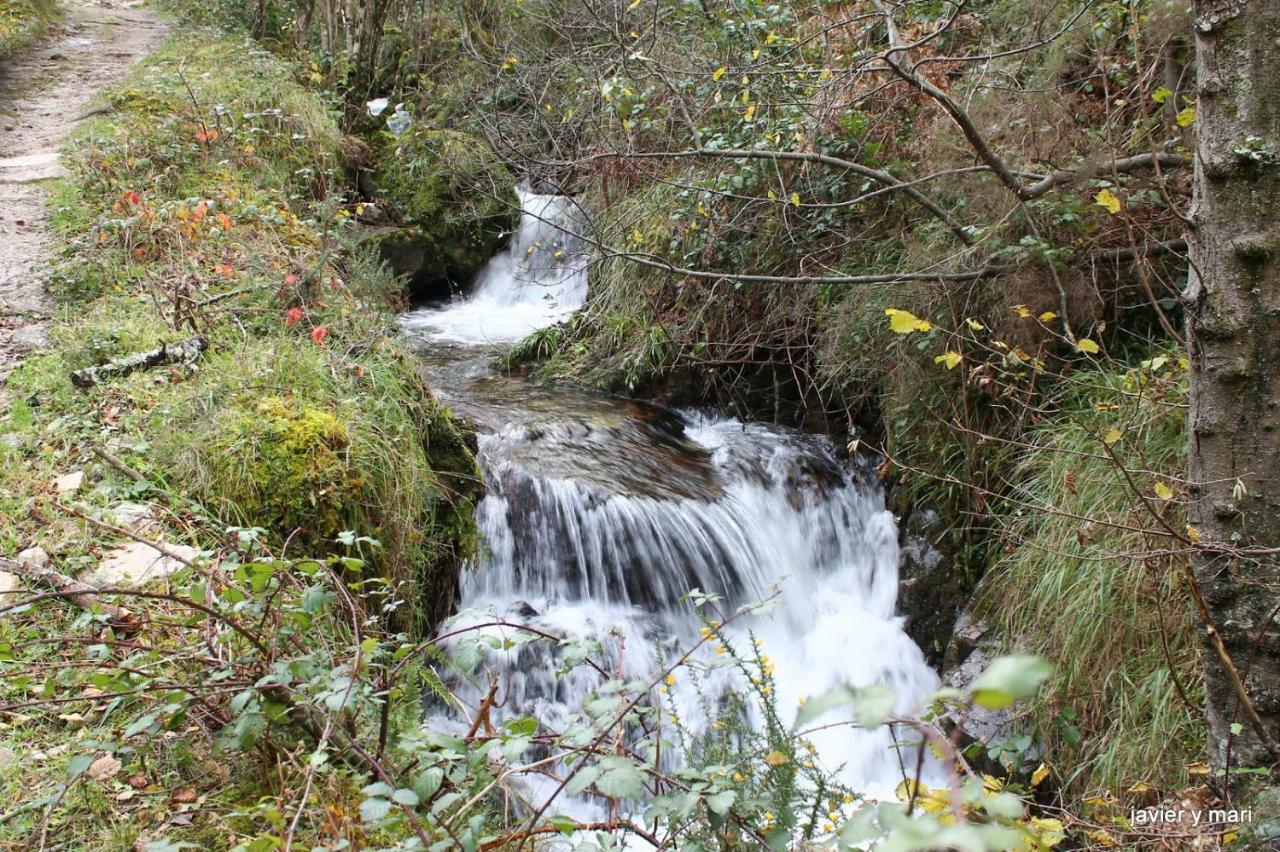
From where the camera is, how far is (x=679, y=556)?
498cm

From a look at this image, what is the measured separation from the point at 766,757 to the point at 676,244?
4461 millimetres

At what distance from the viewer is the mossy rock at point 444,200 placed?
29.8ft

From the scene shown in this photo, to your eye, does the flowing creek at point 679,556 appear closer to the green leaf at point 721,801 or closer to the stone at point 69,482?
the stone at point 69,482

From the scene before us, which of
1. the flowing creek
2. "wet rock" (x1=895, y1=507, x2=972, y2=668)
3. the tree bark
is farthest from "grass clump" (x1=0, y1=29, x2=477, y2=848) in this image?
"wet rock" (x1=895, y1=507, x2=972, y2=668)

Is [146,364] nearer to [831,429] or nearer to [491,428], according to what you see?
[491,428]

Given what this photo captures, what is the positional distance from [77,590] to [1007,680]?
2684mm

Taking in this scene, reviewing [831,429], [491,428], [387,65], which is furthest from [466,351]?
[387,65]

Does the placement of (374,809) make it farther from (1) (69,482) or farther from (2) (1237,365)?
(1) (69,482)

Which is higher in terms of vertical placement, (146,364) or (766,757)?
(146,364)

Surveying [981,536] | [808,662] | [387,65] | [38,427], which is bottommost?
[808,662]

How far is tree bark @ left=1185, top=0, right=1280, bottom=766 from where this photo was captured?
1922mm

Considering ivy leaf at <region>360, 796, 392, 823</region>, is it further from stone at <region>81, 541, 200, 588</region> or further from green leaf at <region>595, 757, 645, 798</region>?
stone at <region>81, 541, 200, 588</region>

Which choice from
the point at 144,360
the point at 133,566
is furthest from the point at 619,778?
the point at 144,360

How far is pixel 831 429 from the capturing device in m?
5.98
